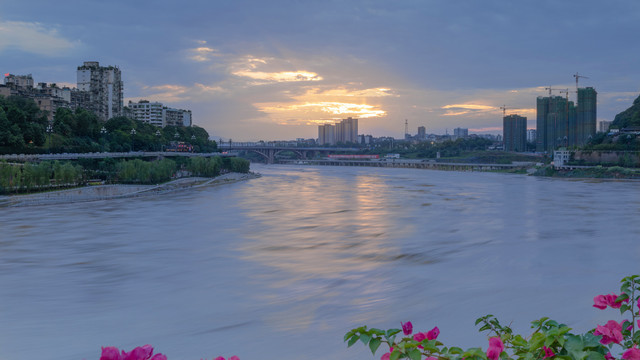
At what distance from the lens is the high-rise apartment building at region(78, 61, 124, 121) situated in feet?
400

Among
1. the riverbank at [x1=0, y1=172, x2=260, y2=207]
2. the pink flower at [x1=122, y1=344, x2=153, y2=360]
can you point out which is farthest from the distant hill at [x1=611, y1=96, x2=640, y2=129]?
the pink flower at [x1=122, y1=344, x2=153, y2=360]

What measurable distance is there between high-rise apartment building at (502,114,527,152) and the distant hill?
232 ft

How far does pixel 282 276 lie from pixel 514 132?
186m

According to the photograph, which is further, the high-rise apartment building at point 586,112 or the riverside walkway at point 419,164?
the high-rise apartment building at point 586,112

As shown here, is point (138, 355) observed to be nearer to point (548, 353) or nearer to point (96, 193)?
point (548, 353)

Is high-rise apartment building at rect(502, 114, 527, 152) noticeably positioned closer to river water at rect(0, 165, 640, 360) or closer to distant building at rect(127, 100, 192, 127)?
distant building at rect(127, 100, 192, 127)

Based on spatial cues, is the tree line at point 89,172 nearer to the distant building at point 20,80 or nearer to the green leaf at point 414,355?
the green leaf at point 414,355

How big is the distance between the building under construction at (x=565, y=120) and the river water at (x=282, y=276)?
373ft

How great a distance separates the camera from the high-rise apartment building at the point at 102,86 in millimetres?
121906

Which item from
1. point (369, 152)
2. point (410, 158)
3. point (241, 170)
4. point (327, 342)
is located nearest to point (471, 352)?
point (327, 342)

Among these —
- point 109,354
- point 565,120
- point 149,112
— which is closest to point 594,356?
point 109,354

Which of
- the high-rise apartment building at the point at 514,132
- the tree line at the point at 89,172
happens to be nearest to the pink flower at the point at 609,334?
the tree line at the point at 89,172

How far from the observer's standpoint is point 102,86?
410 ft

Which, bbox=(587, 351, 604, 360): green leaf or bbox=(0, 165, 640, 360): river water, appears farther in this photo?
bbox=(0, 165, 640, 360): river water
